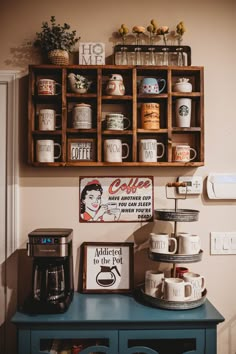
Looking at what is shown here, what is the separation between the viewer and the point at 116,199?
1.95m

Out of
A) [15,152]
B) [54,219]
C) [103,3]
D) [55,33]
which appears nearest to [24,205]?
[54,219]

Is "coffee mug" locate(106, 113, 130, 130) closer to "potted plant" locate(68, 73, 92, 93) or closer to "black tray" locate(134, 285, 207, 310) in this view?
"potted plant" locate(68, 73, 92, 93)

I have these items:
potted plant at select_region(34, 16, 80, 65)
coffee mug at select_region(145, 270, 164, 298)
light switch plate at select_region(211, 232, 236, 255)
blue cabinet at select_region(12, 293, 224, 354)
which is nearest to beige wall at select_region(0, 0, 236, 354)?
light switch plate at select_region(211, 232, 236, 255)

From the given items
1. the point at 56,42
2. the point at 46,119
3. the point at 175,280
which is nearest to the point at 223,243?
the point at 175,280

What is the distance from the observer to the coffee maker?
5.21ft

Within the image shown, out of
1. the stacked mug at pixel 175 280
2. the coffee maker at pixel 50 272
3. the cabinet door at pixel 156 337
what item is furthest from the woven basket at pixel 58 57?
the cabinet door at pixel 156 337

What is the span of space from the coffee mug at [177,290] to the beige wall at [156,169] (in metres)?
0.33

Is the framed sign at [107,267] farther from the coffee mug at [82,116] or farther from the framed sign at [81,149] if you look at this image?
the coffee mug at [82,116]

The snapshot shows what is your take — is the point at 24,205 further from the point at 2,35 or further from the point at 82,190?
the point at 2,35

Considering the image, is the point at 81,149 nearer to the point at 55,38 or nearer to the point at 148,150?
the point at 148,150

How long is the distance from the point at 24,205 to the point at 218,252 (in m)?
1.15

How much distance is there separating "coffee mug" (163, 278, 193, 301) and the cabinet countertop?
61 millimetres

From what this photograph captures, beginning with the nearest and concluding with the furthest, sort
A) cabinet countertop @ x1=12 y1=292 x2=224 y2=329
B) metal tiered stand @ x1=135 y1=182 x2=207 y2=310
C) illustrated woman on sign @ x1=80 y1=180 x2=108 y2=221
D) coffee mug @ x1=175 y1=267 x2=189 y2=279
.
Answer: cabinet countertop @ x1=12 y1=292 x2=224 y2=329, metal tiered stand @ x1=135 y1=182 x2=207 y2=310, coffee mug @ x1=175 y1=267 x2=189 y2=279, illustrated woman on sign @ x1=80 y1=180 x2=108 y2=221

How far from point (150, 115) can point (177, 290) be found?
35.8 inches
